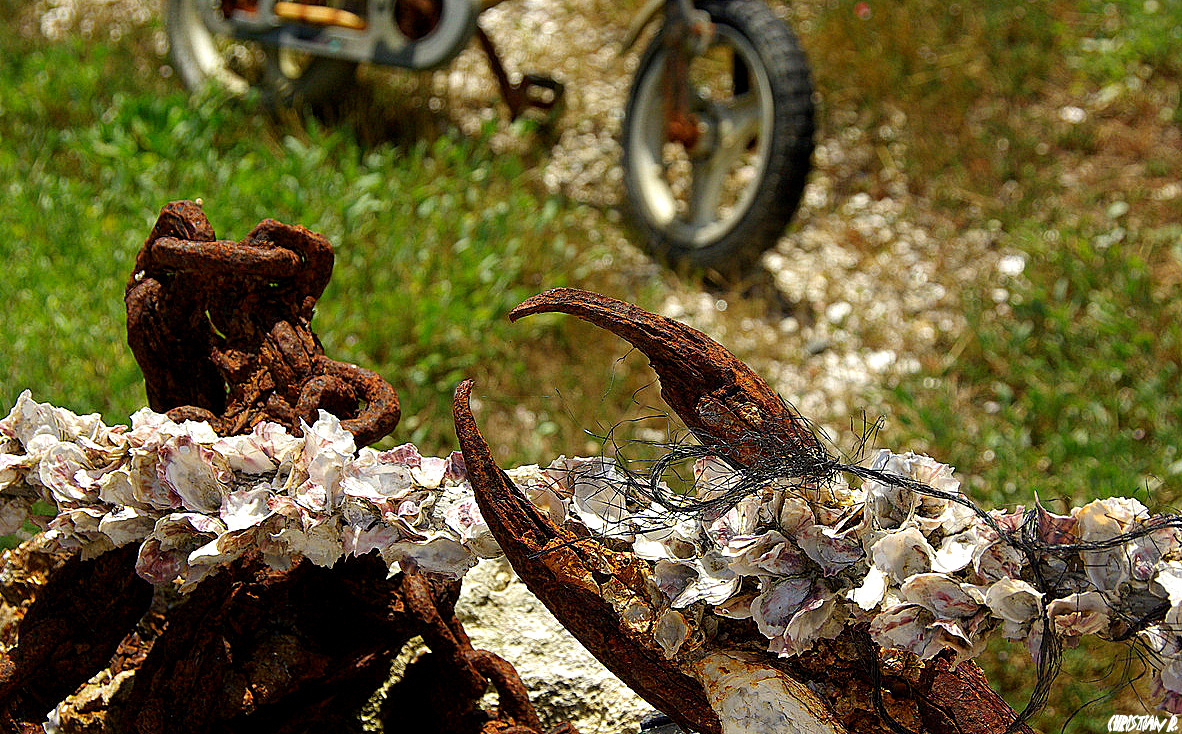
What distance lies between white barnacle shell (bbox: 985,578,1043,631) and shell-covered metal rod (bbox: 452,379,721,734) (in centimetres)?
26

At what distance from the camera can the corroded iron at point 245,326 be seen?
1091 mm

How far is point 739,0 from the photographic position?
4.10m

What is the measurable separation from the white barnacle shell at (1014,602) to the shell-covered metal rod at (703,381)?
179 mm

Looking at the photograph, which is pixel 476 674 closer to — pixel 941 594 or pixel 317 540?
pixel 317 540

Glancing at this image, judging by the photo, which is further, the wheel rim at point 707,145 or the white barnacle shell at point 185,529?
the wheel rim at point 707,145

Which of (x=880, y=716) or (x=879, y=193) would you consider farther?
(x=879, y=193)

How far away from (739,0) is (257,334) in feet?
11.0

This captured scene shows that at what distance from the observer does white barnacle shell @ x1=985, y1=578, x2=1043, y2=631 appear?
0.74 metres

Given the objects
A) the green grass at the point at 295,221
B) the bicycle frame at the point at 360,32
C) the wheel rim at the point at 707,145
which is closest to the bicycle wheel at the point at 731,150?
the wheel rim at the point at 707,145

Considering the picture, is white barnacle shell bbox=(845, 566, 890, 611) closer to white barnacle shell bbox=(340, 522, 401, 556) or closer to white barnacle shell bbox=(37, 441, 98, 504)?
white barnacle shell bbox=(340, 522, 401, 556)

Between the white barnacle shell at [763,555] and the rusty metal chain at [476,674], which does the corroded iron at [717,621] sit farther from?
the rusty metal chain at [476,674]

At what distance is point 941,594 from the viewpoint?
2.48 feet

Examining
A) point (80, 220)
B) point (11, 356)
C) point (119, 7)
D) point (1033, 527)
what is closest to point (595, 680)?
point (1033, 527)

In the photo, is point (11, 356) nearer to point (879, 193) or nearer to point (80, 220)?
point (80, 220)
